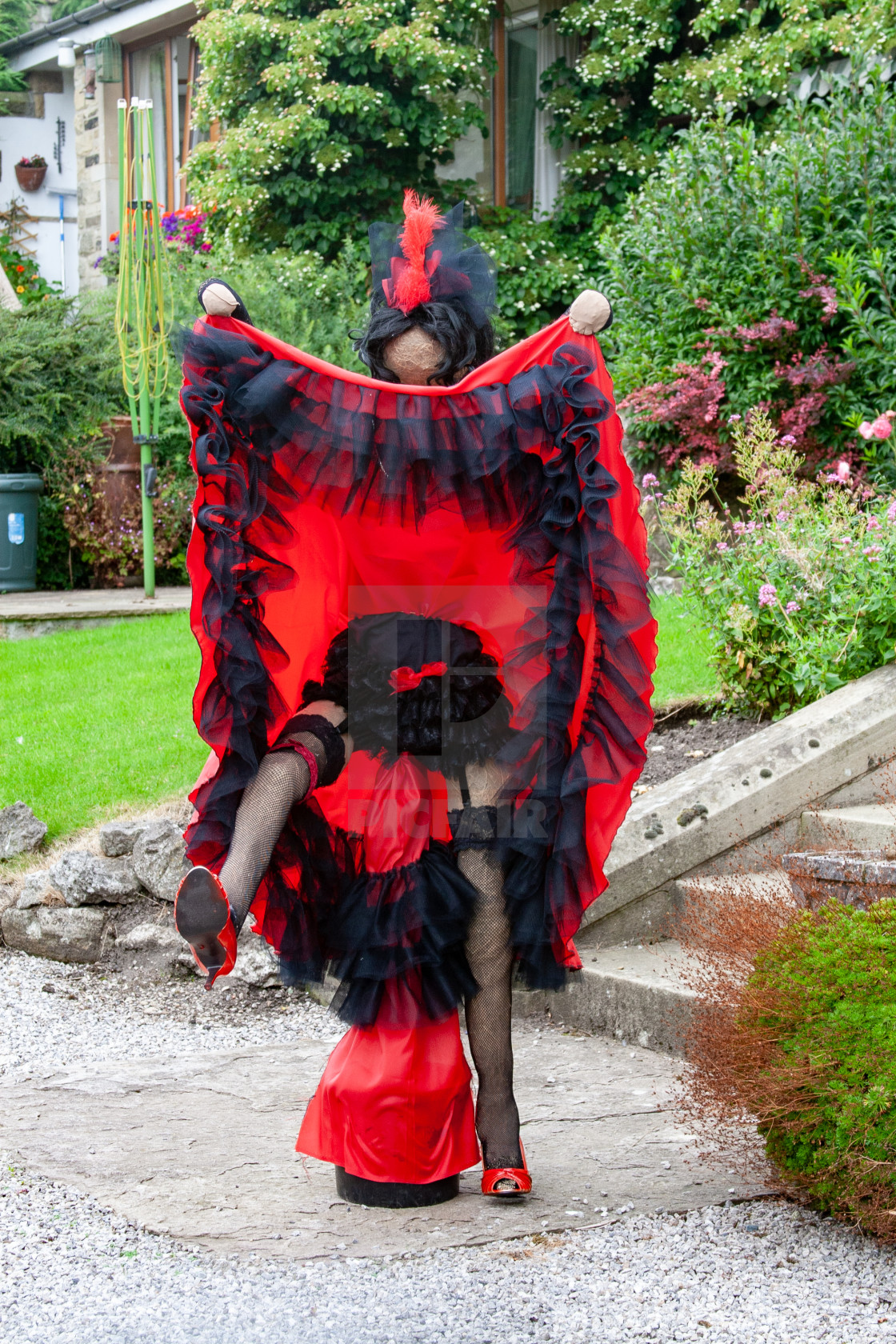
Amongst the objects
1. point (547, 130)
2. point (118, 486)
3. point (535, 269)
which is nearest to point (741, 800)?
point (118, 486)

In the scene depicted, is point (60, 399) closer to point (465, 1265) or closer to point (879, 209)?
point (879, 209)

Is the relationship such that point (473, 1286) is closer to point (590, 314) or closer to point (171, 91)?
point (590, 314)

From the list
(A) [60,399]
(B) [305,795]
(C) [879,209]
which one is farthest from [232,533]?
(A) [60,399]

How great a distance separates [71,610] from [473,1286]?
6.33 metres

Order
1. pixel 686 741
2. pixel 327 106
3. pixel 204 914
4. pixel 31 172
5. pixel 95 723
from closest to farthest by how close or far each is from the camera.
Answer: pixel 204 914 → pixel 686 741 → pixel 95 723 → pixel 327 106 → pixel 31 172

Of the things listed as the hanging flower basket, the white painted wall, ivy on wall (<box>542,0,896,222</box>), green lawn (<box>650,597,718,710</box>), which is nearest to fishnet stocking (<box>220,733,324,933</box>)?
green lawn (<box>650,597,718,710</box>)

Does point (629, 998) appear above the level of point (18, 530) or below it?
below

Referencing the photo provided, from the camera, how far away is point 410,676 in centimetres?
249

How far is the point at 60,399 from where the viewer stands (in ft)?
31.2

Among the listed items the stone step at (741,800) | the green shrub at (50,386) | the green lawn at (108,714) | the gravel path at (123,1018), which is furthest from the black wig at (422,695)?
the green shrub at (50,386)

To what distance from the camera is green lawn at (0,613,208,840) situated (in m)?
4.64

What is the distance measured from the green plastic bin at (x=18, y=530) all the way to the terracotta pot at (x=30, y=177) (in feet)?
23.0

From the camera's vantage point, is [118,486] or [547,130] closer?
[118,486]

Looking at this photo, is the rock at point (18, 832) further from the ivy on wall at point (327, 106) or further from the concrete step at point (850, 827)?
the ivy on wall at point (327, 106)
